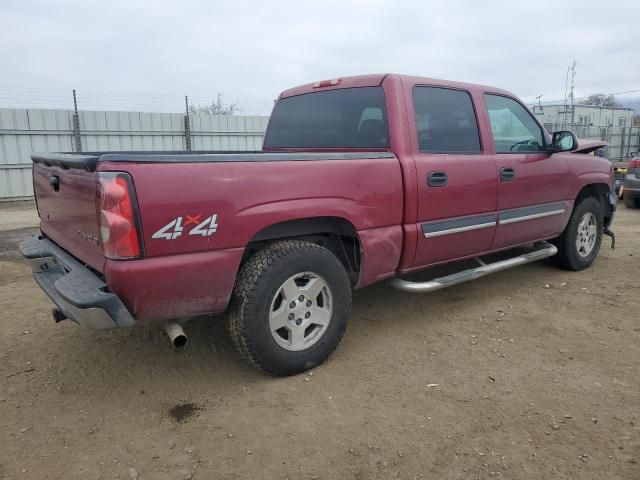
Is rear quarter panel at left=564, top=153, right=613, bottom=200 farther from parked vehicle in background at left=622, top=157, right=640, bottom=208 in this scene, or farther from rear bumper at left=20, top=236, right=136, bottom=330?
parked vehicle in background at left=622, top=157, right=640, bottom=208

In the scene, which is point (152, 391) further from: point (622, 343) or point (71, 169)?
point (622, 343)

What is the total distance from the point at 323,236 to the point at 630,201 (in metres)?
9.77

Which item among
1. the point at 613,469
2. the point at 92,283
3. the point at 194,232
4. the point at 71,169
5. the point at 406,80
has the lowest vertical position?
the point at 613,469

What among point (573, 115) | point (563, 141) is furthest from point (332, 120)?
point (573, 115)

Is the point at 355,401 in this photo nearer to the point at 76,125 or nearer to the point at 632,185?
the point at 632,185

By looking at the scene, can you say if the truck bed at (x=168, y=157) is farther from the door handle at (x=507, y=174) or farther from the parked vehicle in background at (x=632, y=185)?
the parked vehicle in background at (x=632, y=185)

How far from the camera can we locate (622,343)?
360 centimetres

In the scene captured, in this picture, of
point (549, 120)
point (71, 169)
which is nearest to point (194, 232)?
point (71, 169)

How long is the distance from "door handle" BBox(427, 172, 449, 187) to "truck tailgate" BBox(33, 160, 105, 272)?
221 cm

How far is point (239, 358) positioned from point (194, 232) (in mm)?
1209

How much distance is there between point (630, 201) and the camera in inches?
419

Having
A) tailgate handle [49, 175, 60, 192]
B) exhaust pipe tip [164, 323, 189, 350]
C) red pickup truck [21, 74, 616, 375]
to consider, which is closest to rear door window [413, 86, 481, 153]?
red pickup truck [21, 74, 616, 375]

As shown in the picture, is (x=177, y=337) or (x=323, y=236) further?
(x=323, y=236)

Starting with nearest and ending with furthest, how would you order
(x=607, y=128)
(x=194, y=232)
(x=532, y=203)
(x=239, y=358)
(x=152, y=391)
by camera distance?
(x=194, y=232) < (x=152, y=391) < (x=239, y=358) < (x=532, y=203) < (x=607, y=128)
